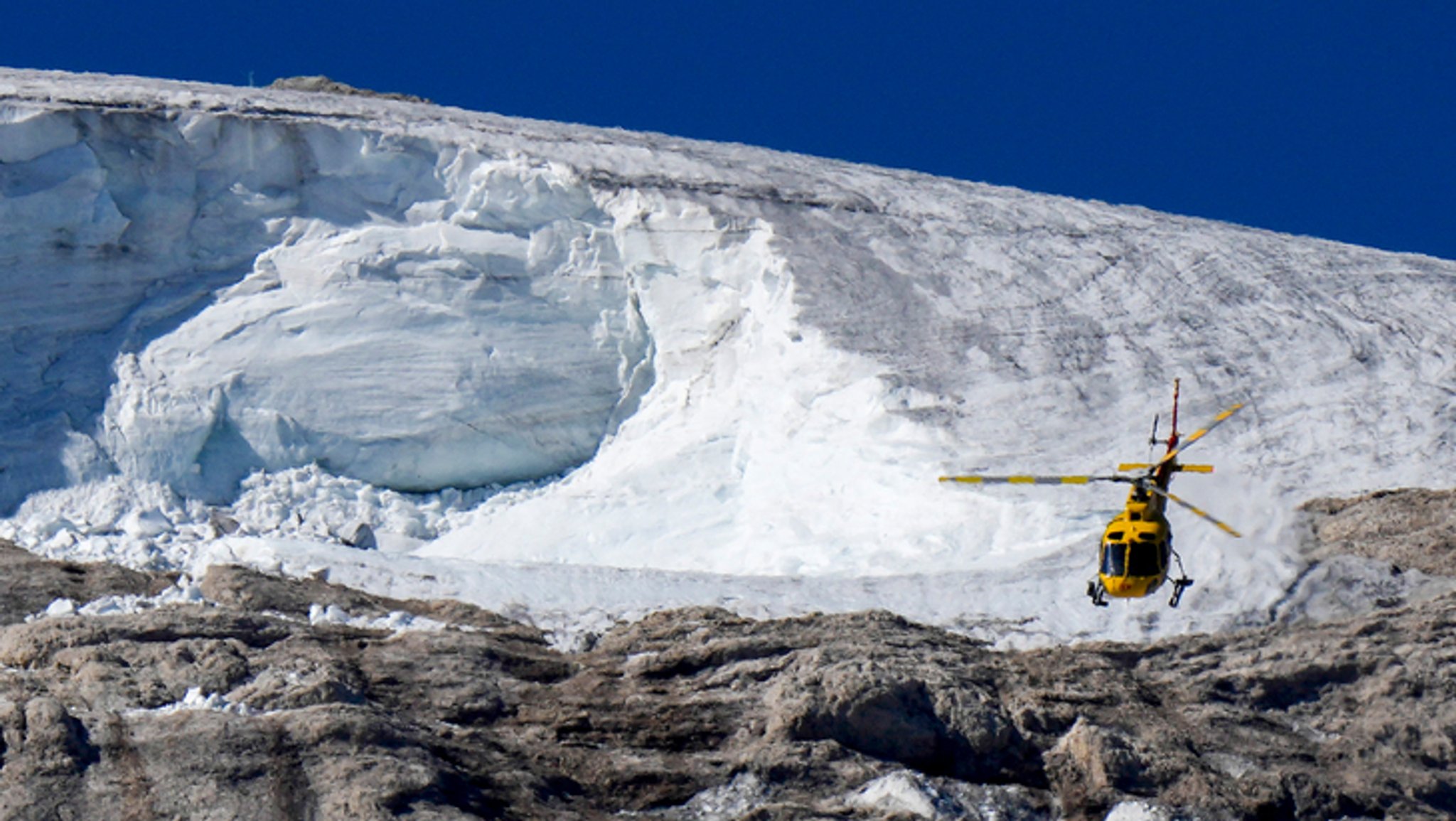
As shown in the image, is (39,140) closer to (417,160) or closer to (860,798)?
(417,160)

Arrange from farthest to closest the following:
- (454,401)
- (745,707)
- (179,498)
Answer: (454,401), (179,498), (745,707)

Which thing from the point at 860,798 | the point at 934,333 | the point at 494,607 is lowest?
the point at 860,798

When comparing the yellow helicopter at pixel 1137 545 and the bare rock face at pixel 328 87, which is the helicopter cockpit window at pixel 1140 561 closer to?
the yellow helicopter at pixel 1137 545

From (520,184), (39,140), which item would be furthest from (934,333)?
(39,140)

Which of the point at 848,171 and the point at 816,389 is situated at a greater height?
the point at 848,171

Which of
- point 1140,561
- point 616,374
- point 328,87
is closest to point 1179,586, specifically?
point 1140,561

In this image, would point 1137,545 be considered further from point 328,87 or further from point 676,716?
point 328,87
